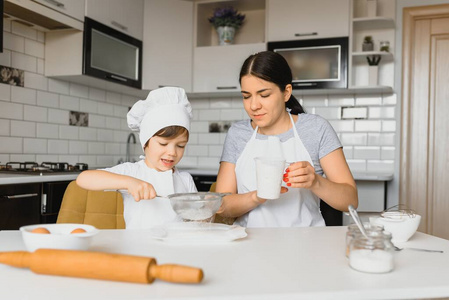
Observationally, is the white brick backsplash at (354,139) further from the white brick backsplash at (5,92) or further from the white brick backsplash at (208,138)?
the white brick backsplash at (5,92)

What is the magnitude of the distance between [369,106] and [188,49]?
1.66 meters

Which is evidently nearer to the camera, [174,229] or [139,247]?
[139,247]

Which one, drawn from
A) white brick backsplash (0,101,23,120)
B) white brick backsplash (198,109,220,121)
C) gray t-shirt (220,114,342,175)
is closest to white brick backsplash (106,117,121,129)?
white brick backsplash (198,109,220,121)

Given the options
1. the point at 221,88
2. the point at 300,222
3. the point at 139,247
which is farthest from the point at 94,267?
the point at 221,88

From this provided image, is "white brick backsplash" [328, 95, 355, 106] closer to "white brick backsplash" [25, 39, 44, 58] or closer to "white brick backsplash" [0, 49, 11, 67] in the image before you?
"white brick backsplash" [25, 39, 44, 58]

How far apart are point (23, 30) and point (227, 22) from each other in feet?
5.72

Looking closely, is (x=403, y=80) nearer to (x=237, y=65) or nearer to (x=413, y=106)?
(x=413, y=106)

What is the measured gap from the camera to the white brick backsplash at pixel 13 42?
2.92 m

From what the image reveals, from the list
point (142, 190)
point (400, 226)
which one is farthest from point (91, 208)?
point (400, 226)

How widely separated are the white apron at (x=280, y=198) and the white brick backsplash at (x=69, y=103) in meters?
2.05

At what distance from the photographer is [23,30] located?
3055 millimetres

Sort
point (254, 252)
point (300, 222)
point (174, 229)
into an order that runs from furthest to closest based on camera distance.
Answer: point (300, 222) → point (174, 229) → point (254, 252)

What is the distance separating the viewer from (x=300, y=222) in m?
1.72

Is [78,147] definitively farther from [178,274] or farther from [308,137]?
[178,274]
